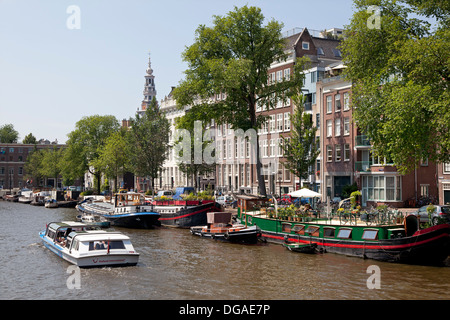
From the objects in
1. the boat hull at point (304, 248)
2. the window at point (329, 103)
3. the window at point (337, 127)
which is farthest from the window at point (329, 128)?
the boat hull at point (304, 248)

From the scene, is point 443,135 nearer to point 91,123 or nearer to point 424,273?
point 424,273

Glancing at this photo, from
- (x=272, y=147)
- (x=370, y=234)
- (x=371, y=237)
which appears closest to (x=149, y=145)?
(x=272, y=147)

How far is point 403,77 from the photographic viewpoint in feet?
122

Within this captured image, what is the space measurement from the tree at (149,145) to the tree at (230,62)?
3793 centimetres

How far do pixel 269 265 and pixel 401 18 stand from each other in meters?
19.5

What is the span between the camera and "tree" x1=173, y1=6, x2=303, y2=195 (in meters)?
52.4

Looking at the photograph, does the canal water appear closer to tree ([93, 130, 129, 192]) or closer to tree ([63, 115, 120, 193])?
tree ([93, 130, 129, 192])

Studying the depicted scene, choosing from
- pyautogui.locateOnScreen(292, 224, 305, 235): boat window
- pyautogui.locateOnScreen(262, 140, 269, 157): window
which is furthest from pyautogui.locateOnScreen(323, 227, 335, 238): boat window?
pyautogui.locateOnScreen(262, 140, 269, 157): window

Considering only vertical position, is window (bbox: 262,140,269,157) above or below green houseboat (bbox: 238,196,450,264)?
above

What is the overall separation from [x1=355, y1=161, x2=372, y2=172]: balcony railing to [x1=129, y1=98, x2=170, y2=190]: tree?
40213 mm

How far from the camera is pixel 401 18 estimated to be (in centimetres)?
3750

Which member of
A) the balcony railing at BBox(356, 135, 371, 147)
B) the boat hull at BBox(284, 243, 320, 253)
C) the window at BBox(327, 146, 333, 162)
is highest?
the balcony railing at BBox(356, 135, 371, 147)

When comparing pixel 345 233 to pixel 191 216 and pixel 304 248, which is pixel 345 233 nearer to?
pixel 304 248
